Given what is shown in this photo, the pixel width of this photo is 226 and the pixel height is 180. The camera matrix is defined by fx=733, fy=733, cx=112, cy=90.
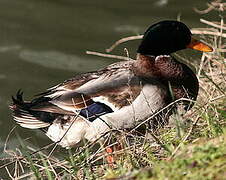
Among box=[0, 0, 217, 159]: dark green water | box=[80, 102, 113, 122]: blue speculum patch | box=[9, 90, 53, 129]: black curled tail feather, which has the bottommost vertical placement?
box=[0, 0, 217, 159]: dark green water

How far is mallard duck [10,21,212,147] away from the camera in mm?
4906

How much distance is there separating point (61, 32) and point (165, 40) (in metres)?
4.62

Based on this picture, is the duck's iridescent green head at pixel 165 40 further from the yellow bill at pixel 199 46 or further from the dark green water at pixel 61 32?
the dark green water at pixel 61 32

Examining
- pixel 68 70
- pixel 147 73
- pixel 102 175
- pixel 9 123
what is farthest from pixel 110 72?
pixel 68 70

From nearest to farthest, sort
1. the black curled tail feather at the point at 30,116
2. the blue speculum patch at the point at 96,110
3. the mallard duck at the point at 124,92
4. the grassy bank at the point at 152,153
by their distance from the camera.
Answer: the grassy bank at the point at 152,153, the mallard duck at the point at 124,92, the blue speculum patch at the point at 96,110, the black curled tail feather at the point at 30,116

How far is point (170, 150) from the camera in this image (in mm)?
3402

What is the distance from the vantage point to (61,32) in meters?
9.81

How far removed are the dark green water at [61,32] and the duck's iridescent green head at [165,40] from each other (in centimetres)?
320

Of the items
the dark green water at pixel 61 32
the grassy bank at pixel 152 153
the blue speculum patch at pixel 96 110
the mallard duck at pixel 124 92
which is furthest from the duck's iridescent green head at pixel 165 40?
the dark green water at pixel 61 32

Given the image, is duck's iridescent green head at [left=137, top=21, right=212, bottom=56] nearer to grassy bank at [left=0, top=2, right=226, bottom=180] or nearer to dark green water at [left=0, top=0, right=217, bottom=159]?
grassy bank at [left=0, top=2, right=226, bottom=180]

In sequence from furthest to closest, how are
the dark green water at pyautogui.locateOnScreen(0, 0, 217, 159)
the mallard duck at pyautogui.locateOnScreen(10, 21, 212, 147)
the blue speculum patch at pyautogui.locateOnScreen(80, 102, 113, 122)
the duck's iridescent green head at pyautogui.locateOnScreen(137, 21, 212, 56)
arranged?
the dark green water at pyautogui.locateOnScreen(0, 0, 217, 159) → the duck's iridescent green head at pyautogui.locateOnScreen(137, 21, 212, 56) → the blue speculum patch at pyautogui.locateOnScreen(80, 102, 113, 122) → the mallard duck at pyautogui.locateOnScreen(10, 21, 212, 147)

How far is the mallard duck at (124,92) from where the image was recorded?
491cm

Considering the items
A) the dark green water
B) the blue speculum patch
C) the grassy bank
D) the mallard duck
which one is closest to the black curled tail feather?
the mallard duck

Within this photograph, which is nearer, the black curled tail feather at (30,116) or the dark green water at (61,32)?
the black curled tail feather at (30,116)
